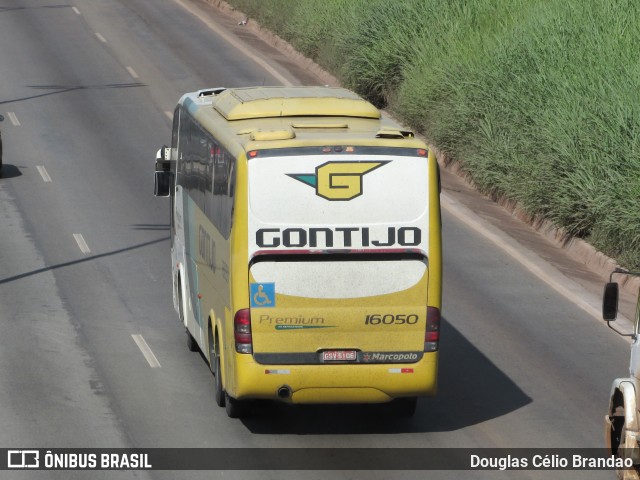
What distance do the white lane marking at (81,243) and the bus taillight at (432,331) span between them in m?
11.3

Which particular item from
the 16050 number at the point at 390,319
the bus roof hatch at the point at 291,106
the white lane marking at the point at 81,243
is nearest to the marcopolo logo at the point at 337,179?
the 16050 number at the point at 390,319

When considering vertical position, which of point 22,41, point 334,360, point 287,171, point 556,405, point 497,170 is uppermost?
point 287,171

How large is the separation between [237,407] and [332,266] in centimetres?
231

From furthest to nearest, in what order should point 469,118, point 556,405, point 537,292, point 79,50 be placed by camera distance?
point 79,50
point 469,118
point 537,292
point 556,405

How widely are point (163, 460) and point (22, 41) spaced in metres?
37.3

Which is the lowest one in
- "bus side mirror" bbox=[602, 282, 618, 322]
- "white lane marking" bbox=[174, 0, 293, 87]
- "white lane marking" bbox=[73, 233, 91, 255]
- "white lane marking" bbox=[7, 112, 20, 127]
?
"white lane marking" bbox=[174, 0, 293, 87]

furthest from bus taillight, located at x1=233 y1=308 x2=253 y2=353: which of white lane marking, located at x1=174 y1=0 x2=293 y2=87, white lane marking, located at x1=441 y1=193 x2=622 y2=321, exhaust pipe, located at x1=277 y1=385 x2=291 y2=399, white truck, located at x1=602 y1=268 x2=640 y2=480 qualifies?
white lane marking, located at x1=174 y1=0 x2=293 y2=87

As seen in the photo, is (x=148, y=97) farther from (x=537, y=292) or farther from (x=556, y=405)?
(x=556, y=405)

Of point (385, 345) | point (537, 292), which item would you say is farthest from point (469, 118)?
point (385, 345)

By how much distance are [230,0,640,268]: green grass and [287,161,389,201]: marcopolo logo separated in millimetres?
10589

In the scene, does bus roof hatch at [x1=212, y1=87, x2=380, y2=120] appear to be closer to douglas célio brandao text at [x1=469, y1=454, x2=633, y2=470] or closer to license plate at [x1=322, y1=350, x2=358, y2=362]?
license plate at [x1=322, y1=350, x2=358, y2=362]

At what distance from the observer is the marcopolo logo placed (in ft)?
50.9

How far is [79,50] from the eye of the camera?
49.5 m

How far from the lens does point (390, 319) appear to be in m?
15.7
